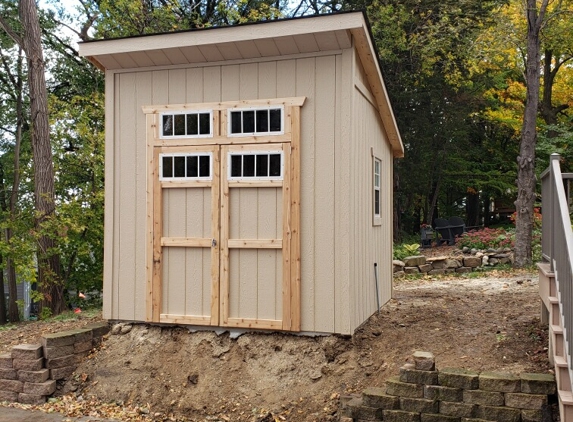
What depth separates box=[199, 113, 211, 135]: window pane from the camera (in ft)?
22.5

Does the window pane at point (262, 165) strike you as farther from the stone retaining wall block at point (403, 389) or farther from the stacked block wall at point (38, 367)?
the stacked block wall at point (38, 367)

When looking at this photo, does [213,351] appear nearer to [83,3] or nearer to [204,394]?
[204,394]

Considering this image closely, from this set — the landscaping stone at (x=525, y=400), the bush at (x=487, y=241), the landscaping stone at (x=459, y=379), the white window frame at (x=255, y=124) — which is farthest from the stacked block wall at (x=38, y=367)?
the bush at (x=487, y=241)

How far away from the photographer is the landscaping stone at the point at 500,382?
496 cm

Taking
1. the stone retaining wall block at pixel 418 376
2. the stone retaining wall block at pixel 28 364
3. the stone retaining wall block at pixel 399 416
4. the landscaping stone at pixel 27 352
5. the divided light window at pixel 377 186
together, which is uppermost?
the divided light window at pixel 377 186

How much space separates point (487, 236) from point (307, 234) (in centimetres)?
1095

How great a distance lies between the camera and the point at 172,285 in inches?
275

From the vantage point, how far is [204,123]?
6879mm

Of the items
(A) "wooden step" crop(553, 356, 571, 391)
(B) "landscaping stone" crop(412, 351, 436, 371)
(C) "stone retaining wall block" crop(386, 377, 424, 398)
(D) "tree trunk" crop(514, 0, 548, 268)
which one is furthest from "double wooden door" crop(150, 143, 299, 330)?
(D) "tree trunk" crop(514, 0, 548, 268)

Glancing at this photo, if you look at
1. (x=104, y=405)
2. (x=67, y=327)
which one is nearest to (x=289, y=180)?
(x=104, y=405)

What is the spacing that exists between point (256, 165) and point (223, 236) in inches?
34.3

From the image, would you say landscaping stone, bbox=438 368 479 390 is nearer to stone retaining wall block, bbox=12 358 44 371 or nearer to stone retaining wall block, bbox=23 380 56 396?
stone retaining wall block, bbox=23 380 56 396

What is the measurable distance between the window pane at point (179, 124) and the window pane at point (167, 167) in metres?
0.31

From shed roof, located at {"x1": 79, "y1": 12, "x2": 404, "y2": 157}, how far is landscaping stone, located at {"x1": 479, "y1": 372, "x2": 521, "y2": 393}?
3.55m
